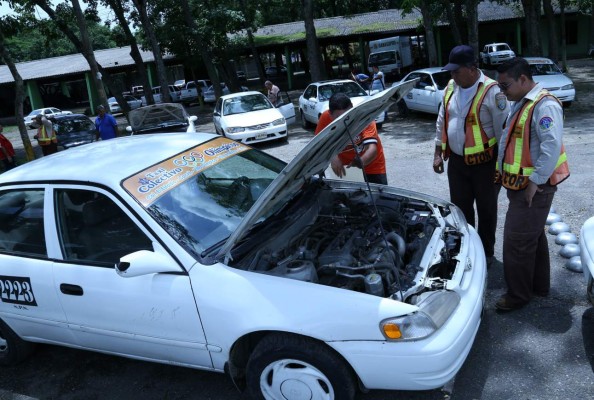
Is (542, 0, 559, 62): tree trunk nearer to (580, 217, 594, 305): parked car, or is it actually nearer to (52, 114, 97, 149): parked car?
(52, 114, 97, 149): parked car

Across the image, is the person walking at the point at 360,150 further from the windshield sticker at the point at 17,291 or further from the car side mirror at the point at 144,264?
the windshield sticker at the point at 17,291

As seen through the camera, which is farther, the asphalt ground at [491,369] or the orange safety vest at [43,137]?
the orange safety vest at [43,137]

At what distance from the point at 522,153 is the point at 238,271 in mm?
2094

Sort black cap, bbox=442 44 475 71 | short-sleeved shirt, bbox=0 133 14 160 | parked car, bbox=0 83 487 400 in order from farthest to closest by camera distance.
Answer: short-sleeved shirt, bbox=0 133 14 160
black cap, bbox=442 44 475 71
parked car, bbox=0 83 487 400

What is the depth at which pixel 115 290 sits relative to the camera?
3.04m

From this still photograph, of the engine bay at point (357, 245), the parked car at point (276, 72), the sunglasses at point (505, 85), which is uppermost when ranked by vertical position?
the parked car at point (276, 72)

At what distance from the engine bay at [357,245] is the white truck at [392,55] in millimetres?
27051

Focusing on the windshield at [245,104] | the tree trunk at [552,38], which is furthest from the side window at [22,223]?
the tree trunk at [552,38]

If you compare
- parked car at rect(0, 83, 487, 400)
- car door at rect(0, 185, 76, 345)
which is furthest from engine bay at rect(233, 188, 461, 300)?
car door at rect(0, 185, 76, 345)

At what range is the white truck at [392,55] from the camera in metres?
30.0

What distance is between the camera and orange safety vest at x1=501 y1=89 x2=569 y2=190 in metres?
3.37

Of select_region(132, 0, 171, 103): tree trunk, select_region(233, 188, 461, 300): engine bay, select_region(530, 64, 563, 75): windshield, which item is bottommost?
select_region(233, 188, 461, 300): engine bay

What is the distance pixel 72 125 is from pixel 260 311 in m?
14.4

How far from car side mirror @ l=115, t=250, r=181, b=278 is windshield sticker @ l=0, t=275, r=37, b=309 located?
101 centimetres
